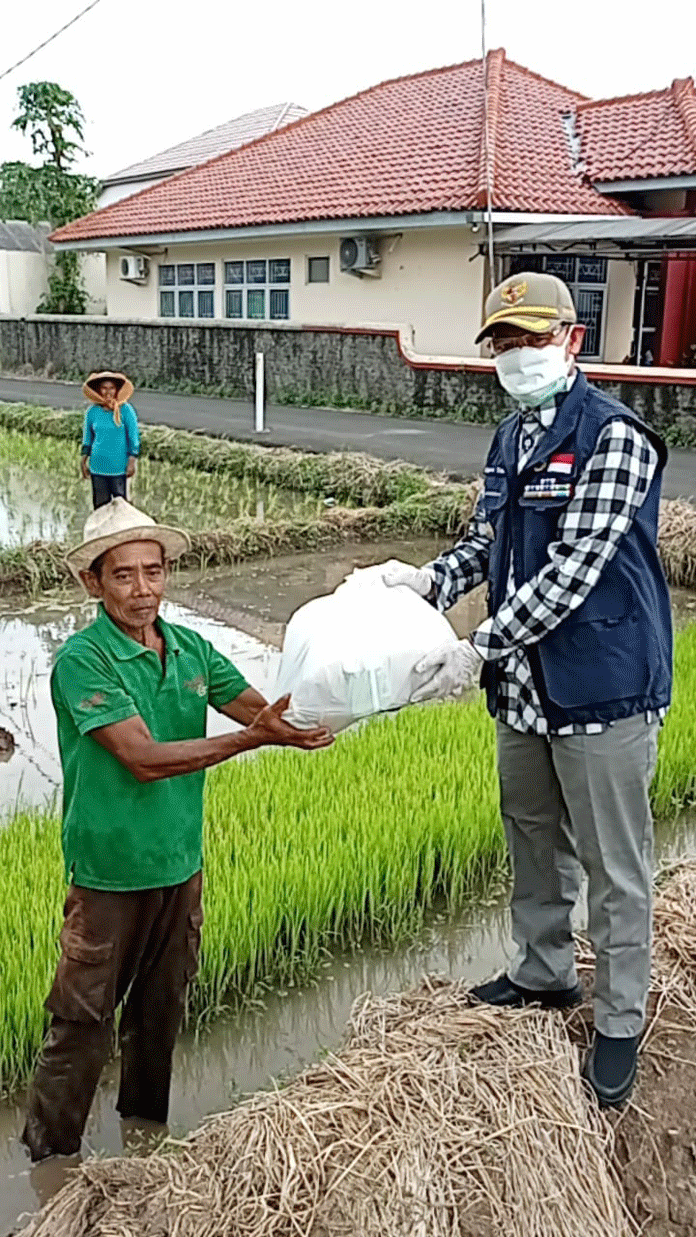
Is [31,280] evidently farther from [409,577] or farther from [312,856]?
[409,577]

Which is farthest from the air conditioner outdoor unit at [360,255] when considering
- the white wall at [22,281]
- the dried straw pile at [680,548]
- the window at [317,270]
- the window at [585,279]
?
the white wall at [22,281]

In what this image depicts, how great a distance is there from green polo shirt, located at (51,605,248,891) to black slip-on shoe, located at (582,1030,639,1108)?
0.96m

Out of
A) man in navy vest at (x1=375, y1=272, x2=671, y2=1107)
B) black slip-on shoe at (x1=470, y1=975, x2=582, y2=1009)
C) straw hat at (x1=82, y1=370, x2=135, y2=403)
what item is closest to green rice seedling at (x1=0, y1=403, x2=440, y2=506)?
straw hat at (x1=82, y1=370, x2=135, y2=403)

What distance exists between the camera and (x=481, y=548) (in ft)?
9.12

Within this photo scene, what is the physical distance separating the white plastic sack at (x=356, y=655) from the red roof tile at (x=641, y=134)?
552 inches

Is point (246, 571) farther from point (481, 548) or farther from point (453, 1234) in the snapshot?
point (453, 1234)

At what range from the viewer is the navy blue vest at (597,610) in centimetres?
228

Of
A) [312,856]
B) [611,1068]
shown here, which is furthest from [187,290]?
[611,1068]

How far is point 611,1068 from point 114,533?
1.52 metres

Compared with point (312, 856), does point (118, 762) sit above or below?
above

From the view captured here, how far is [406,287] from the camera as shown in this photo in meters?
16.7

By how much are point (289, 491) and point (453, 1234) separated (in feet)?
29.5

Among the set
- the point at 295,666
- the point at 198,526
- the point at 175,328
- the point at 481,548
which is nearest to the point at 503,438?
the point at 481,548

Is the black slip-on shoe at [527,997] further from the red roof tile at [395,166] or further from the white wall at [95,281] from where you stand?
the white wall at [95,281]
